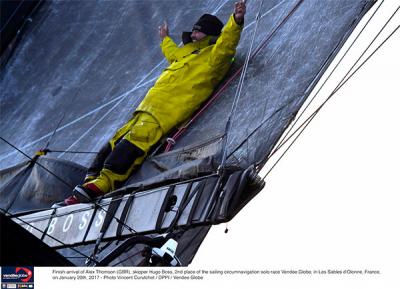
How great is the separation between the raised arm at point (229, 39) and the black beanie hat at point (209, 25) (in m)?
0.26

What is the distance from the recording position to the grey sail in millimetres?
8008

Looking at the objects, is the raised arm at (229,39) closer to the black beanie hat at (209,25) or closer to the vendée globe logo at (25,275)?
the black beanie hat at (209,25)

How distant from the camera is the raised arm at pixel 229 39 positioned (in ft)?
28.5

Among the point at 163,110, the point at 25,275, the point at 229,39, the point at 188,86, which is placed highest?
the point at 229,39

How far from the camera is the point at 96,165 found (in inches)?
362

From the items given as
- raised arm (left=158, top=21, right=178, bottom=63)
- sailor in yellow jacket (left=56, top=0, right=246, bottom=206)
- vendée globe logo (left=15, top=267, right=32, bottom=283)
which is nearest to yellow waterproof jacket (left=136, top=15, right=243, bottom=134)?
sailor in yellow jacket (left=56, top=0, right=246, bottom=206)

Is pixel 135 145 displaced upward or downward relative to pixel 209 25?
downward

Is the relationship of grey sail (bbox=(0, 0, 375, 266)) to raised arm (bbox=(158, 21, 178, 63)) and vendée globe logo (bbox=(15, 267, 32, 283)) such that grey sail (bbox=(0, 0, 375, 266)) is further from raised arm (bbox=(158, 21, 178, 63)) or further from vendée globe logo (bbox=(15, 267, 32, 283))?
vendée globe logo (bbox=(15, 267, 32, 283))

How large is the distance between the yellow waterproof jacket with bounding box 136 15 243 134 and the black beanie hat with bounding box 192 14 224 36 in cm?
15

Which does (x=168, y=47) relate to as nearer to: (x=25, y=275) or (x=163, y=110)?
(x=163, y=110)

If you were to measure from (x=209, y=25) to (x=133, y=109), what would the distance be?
3.51 feet

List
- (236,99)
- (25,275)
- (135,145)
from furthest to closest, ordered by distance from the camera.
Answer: (135,145), (236,99), (25,275)

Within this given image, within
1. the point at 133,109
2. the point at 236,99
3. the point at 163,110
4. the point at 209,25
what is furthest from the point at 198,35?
the point at 133,109

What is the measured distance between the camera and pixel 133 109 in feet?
33.0
